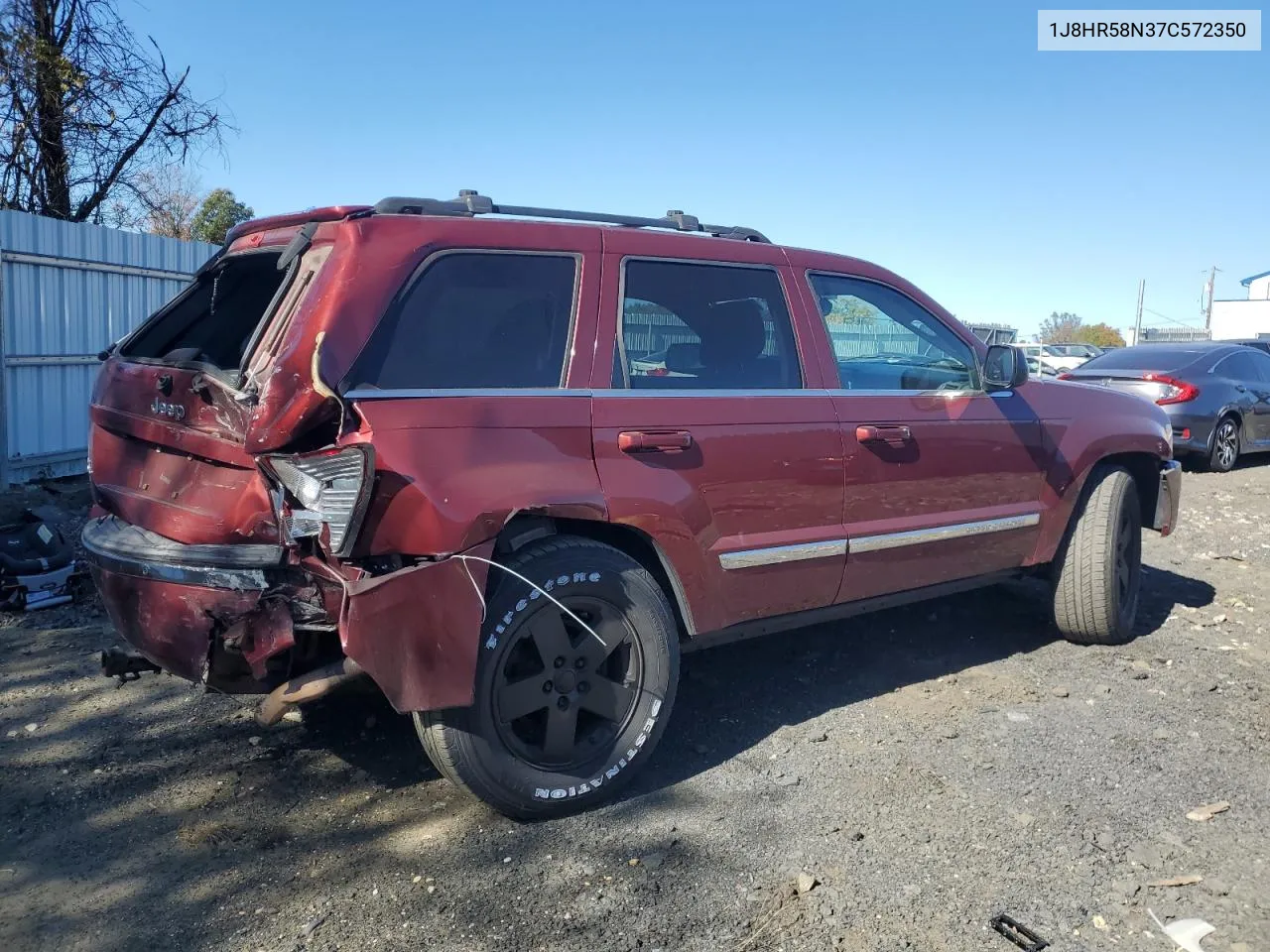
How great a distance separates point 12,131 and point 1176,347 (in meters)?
13.6

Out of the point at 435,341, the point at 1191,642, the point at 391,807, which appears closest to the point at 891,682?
the point at 1191,642

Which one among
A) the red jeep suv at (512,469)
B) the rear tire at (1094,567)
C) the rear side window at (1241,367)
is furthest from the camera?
the rear side window at (1241,367)

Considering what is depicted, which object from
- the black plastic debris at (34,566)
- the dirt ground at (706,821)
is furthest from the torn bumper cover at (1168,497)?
the black plastic debris at (34,566)

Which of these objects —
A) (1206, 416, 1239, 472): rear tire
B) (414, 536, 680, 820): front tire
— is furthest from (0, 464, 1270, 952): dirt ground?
(1206, 416, 1239, 472): rear tire

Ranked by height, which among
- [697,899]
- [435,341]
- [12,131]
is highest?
[12,131]

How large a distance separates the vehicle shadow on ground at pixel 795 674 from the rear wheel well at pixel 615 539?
524 mm

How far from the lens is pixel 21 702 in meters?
4.16

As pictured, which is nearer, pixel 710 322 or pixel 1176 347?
pixel 710 322

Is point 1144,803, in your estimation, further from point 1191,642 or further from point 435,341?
point 435,341

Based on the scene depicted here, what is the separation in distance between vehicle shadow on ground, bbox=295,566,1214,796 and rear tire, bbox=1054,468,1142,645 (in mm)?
293

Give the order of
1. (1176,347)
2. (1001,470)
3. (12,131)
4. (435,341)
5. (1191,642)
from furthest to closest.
→ 1. (1176,347)
2. (12,131)
3. (1191,642)
4. (1001,470)
5. (435,341)

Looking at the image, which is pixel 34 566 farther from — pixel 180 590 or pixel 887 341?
pixel 887 341

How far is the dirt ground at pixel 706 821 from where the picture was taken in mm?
2771

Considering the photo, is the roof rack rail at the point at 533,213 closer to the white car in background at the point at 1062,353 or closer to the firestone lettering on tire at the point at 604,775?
the firestone lettering on tire at the point at 604,775
